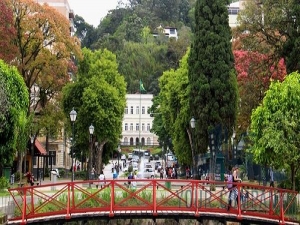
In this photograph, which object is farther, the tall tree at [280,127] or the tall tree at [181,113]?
the tall tree at [181,113]

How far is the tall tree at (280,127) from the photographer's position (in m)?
32.3

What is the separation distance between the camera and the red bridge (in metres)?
27.3

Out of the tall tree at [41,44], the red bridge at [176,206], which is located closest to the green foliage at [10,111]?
the red bridge at [176,206]

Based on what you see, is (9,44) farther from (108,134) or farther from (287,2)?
(287,2)

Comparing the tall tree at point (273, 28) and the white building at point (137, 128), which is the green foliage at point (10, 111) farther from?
the white building at point (137, 128)

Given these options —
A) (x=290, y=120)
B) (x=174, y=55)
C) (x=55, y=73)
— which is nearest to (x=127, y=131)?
(x=174, y=55)

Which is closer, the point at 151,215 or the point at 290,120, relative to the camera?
the point at 151,215

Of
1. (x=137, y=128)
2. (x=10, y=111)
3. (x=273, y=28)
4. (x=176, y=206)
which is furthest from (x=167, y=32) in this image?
(x=176, y=206)

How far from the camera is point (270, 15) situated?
141 ft

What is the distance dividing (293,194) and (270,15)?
56.8ft

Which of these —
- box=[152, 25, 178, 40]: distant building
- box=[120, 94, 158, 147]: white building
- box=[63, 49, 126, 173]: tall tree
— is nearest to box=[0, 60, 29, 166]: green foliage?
box=[63, 49, 126, 173]: tall tree

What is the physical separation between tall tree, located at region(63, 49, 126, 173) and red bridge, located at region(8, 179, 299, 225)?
101ft

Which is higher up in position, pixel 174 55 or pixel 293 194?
pixel 174 55

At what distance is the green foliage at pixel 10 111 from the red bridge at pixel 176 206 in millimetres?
10001
